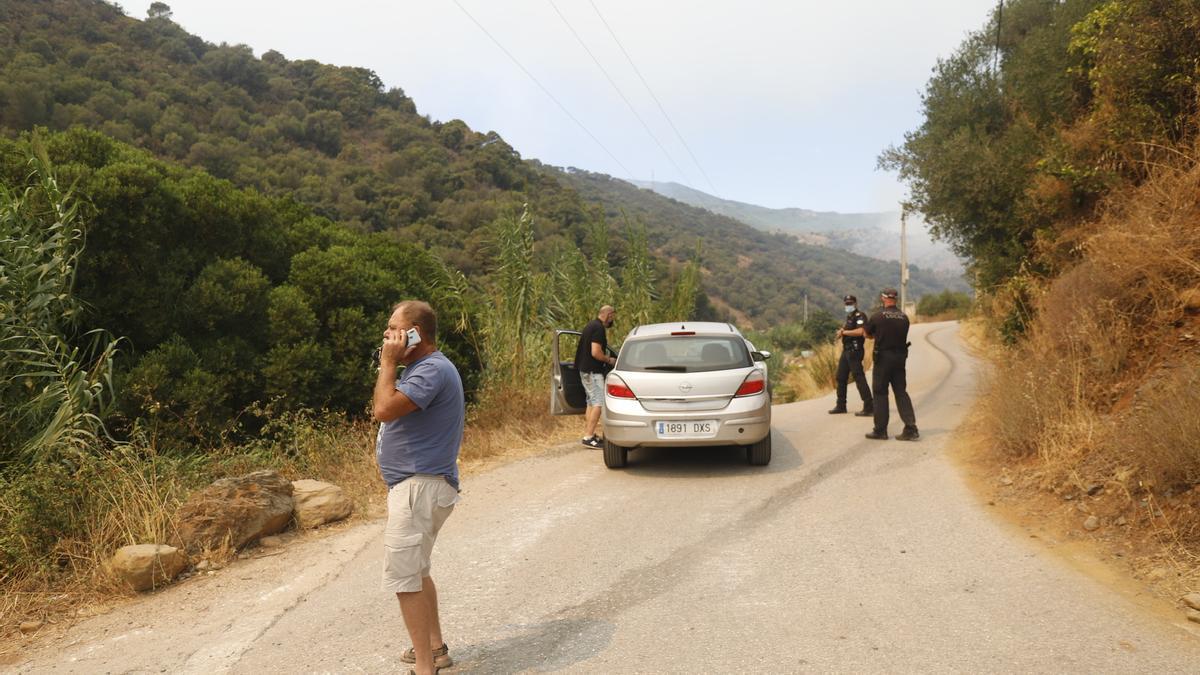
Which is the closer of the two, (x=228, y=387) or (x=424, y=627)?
(x=424, y=627)

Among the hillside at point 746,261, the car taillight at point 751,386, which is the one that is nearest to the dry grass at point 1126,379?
the car taillight at point 751,386

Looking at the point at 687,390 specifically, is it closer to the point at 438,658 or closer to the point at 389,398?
the point at 438,658

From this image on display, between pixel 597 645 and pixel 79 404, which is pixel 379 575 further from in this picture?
pixel 79 404

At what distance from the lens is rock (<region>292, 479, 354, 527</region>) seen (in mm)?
6812

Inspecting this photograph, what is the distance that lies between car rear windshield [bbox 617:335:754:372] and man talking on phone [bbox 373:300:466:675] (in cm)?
515

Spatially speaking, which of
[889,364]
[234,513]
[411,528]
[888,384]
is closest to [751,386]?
[889,364]

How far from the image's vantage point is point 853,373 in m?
12.2

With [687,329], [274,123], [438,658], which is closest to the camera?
[438,658]

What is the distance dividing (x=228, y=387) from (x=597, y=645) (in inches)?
281

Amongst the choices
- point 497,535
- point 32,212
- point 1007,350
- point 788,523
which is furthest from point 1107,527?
point 32,212

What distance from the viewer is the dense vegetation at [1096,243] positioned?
19.6 feet

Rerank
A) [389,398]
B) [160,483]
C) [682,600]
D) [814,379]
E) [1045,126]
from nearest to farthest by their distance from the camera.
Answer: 1. [389,398]
2. [682,600]
3. [160,483]
4. [1045,126]
5. [814,379]

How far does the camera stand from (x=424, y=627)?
3689 mm

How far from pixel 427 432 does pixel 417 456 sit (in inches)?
4.8
